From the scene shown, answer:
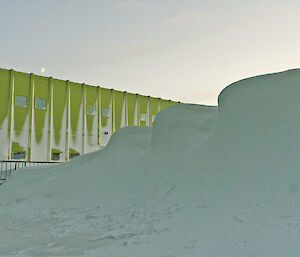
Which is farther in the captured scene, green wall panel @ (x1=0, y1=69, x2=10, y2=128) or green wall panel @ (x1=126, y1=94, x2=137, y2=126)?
green wall panel @ (x1=126, y1=94, x2=137, y2=126)

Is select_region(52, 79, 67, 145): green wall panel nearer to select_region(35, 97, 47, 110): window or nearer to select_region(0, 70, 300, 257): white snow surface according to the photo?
select_region(35, 97, 47, 110): window

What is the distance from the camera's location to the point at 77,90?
24.0 m

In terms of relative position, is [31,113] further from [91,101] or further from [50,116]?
[91,101]

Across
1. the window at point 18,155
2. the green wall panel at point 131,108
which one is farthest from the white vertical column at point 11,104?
the green wall panel at point 131,108

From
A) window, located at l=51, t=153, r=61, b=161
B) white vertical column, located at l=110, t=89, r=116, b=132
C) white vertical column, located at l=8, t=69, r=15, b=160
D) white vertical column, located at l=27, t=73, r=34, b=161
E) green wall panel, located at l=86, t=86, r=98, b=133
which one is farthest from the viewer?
white vertical column, located at l=110, t=89, r=116, b=132

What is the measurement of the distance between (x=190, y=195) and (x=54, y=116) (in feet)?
59.9

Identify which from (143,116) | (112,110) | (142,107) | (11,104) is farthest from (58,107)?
(143,116)

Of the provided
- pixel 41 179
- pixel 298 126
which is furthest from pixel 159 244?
pixel 41 179

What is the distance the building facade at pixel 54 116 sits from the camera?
805 inches

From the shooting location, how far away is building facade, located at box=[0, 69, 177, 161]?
20.4 m

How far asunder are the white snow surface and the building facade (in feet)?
36.5

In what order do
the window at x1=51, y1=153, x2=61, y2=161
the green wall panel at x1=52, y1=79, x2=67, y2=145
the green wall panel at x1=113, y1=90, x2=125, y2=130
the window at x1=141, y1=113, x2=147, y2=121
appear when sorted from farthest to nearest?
the window at x1=141, y1=113, x2=147, y2=121, the green wall panel at x1=113, y1=90, x2=125, y2=130, the green wall panel at x1=52, y1=79, x2=67, y2=145, the window at x1=51, y1=153, x2=61, y2=161

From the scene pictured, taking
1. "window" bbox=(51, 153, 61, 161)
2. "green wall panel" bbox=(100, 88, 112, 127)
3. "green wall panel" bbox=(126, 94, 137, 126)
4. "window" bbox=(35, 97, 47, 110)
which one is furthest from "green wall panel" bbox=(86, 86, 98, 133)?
"window" bbox=(35, 97, 47, 110)

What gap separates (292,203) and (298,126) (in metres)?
2.22
